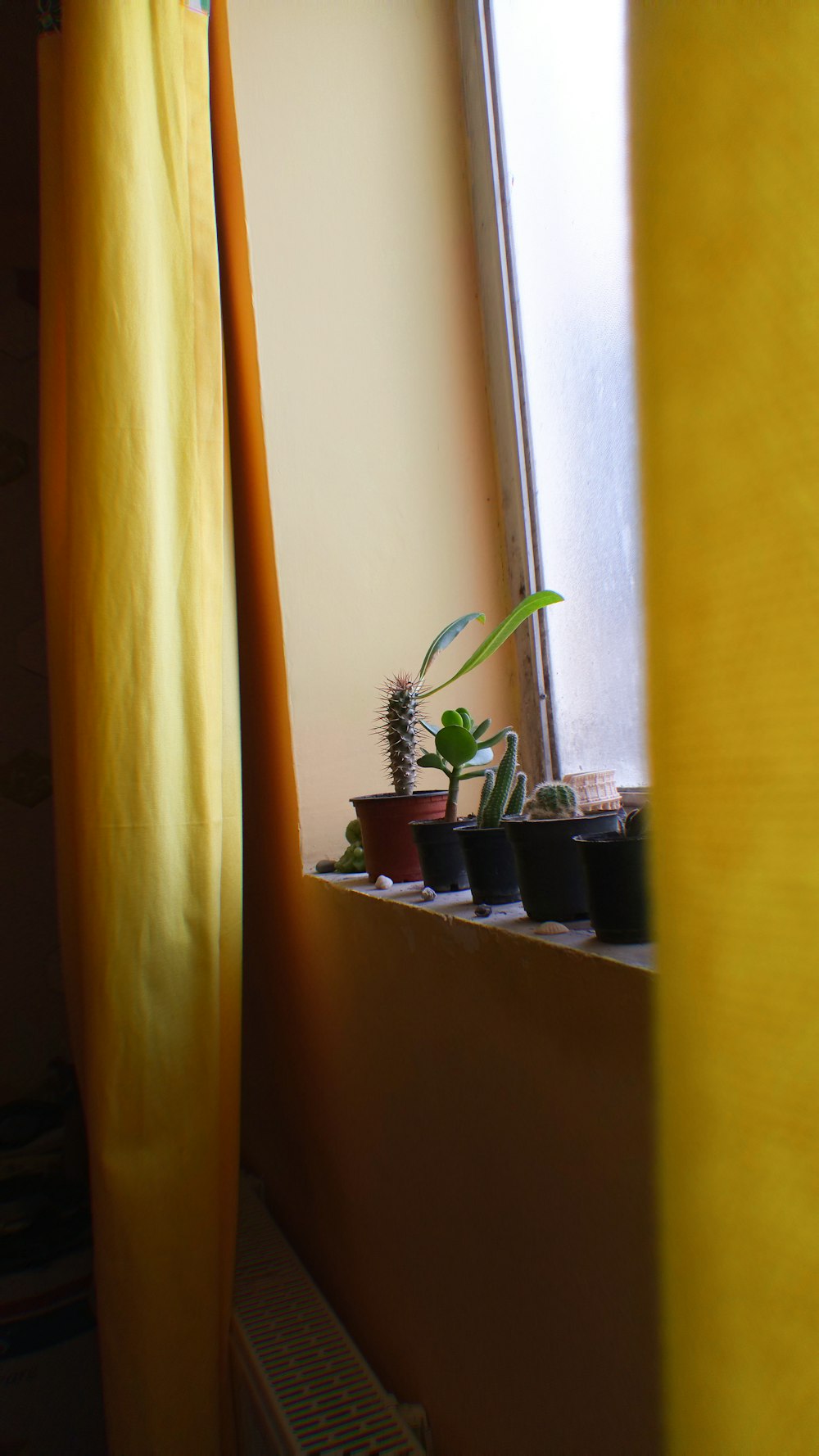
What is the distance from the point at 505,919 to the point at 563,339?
2.33ft

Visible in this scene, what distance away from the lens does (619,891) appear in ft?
1.79

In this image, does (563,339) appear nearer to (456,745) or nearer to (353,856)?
(456,745)

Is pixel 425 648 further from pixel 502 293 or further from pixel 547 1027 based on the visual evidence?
pixel 547 1027

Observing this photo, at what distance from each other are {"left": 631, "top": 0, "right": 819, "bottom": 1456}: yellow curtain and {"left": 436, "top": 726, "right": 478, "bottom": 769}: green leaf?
0.62m

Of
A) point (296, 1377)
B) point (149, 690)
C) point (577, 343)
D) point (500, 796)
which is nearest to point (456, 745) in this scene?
point (500, 796)

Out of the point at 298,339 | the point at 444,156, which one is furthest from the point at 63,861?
the point at 444,156

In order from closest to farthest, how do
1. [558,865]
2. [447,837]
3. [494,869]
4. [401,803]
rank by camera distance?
[558,865]
[494,869]
[447,837]
[401,803]

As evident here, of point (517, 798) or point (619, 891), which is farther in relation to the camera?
point (517, 798)

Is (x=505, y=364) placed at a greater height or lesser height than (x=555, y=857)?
greater

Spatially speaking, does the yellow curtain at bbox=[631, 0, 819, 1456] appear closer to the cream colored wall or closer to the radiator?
the radiator

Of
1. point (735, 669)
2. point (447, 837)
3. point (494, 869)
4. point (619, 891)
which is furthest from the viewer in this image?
point (447, 837)

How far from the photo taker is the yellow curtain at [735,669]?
218 millimetres

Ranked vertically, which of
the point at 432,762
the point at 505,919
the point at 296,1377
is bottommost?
the point at 296,1377

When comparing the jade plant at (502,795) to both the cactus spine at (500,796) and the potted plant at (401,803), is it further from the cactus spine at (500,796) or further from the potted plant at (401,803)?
the potted plant at (401,803)
